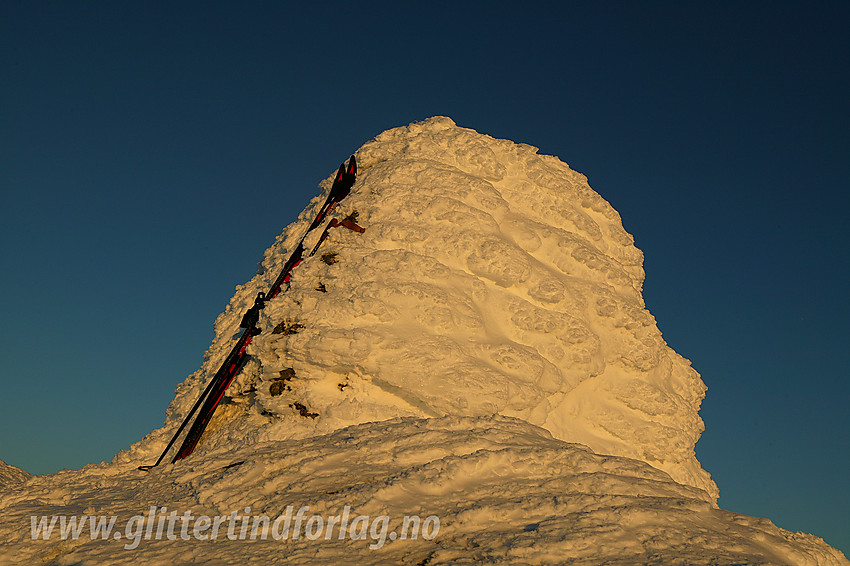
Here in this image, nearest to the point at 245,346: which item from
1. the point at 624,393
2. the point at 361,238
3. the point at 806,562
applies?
the point at 361,238

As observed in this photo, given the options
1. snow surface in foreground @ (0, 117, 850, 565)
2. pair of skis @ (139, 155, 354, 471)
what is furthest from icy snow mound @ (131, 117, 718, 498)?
pair of skis @ (139, 155, 354, 471)

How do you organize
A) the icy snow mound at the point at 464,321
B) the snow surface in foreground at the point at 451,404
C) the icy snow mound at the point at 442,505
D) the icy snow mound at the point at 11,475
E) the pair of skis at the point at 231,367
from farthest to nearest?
1. the icy snow mound at the point at 11,475
2. the pair of skis at the point at 231,367
3. the icy snow mound at the point at 464,321
4. the snow surface in foreground at the point at 451,404
5. the icy snow mound at the point at 442,505

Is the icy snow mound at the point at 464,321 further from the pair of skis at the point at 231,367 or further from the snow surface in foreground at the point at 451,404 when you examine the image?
the pair of skis at the point at 231,367

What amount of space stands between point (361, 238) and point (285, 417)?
6.90ft

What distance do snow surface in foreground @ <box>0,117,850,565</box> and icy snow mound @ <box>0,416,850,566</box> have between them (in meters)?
0.01

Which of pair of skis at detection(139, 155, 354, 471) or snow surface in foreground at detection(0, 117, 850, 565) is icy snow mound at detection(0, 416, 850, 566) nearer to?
snow surface in foreground at detection(0, 117, 850, 565)

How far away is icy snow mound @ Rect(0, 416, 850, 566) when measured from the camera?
3424mm

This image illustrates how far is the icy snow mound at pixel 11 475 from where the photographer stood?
10031mm

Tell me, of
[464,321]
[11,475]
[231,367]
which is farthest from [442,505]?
[11,475]

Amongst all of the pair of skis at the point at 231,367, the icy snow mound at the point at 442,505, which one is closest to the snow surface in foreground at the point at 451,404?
the icy snow mound at the point at 442,505

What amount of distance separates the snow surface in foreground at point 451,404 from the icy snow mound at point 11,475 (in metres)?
0.07

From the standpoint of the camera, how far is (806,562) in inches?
146

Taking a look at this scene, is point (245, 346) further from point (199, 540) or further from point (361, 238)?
point (199, 540)

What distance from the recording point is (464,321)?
6.90m
